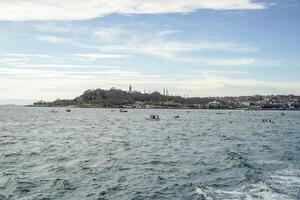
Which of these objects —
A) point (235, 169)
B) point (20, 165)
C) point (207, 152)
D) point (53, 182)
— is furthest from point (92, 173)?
point (207, 152)

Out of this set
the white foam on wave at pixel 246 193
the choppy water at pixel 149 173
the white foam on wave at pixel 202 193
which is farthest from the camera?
the choppy water at pixel 149 173

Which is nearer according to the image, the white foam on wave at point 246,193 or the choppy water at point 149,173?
the white foam on wave at point 246,193

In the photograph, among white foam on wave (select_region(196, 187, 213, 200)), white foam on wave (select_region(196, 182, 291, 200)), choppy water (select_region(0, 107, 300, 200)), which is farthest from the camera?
choppy water (select_region(0, 107, 300, 200))

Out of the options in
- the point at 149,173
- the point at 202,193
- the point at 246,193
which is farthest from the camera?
the point at 149,173

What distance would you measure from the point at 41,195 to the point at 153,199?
25.8 ft

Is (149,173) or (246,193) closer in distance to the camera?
(246,193)

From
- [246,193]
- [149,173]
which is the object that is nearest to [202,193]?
[246,193]

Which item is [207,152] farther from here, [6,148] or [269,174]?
[6,148]

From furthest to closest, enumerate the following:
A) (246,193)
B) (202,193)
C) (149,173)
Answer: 1. (149,173)
2. (202,193)
3. (246,193)

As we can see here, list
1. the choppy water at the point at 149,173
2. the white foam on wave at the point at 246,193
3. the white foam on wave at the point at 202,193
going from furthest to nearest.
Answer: the choppy water at the point at 149,173, the white foam on wave at the point at 202,193, the white foam on wave at the point at 246,193

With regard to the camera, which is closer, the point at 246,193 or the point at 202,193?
the point at 246,193

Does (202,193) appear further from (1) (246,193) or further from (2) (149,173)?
(2) (149,173)

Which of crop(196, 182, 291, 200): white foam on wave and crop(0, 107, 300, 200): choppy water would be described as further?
crop(0, 107, 300, 200): choppy water

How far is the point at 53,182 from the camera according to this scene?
116ft
